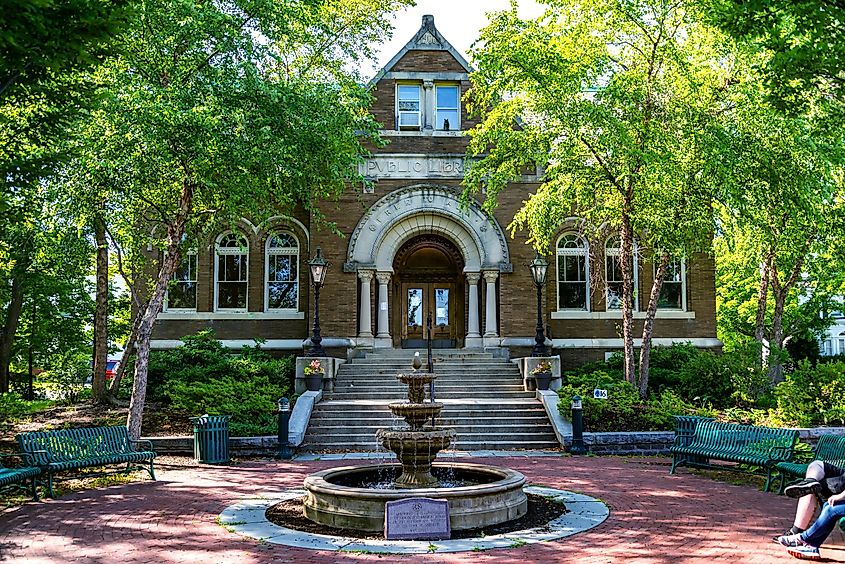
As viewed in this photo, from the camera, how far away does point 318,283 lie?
20.8 meters

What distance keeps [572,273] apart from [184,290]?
1205 centimetres

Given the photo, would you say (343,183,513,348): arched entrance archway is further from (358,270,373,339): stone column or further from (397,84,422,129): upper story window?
(397,84,422,129): upper story window

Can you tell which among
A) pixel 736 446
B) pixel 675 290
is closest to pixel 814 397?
pixel 736 446

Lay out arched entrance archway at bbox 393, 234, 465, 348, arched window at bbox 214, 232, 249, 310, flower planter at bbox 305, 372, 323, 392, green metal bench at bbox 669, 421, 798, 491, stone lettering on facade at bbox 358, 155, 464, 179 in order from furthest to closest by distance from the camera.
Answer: arched entrance archway at bbox 393, 234, 465, 348, arched window at bbox 214, 232, 249, 310, stone lettering on facade at bbox 358, 155, 464, 179, flower planter at bbox 305, 372, 323, 392, green metal bench at bbox 669, 421, 798, 491

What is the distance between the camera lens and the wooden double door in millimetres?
26250

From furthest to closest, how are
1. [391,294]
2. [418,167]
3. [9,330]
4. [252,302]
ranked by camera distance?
[391,294] < [252,302] < [9,330] < [418,167]

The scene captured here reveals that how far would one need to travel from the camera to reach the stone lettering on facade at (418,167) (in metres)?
23.8

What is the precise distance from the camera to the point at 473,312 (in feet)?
78.2

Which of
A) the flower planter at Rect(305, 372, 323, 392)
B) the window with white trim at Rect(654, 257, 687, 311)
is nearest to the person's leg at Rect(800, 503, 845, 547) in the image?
the flower planter at Rect(305, 372, 323, 392)

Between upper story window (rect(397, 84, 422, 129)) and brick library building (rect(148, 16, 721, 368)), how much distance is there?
3 centimetres

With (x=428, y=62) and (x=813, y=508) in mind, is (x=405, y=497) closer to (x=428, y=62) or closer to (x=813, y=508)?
(x=813, y=508)

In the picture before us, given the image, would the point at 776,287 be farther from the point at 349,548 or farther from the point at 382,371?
the point at 349,548

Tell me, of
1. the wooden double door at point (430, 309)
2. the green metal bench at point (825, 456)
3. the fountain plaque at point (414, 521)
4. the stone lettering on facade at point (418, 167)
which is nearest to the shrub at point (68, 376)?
the wooden double door at point (430, 309)

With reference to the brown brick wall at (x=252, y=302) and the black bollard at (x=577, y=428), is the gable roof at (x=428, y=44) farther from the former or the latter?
the black bollard at (x=577, y=428)
